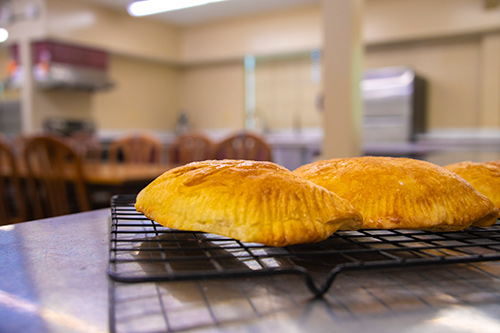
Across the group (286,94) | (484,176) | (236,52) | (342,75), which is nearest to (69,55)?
(236,52)

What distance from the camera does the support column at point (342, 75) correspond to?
Result: 2432mm

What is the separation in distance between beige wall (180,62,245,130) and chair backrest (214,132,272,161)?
183 inches

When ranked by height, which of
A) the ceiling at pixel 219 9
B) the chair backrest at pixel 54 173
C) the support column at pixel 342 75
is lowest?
the chair backrest at pixel 54 173

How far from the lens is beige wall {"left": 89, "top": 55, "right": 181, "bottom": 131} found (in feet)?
22.9

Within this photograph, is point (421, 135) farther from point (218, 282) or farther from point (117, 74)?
point (218, 282)

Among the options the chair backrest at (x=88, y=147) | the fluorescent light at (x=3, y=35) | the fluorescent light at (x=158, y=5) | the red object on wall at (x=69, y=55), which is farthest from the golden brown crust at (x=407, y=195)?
the fluorescent light at (x=3, y=35)

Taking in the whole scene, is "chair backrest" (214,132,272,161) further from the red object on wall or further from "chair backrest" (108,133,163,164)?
the red object on wall

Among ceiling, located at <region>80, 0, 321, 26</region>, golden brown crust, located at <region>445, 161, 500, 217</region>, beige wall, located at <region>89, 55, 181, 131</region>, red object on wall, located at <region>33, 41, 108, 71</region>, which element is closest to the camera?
golden brown crust, located at <region>445, 161, 500, 217</region>

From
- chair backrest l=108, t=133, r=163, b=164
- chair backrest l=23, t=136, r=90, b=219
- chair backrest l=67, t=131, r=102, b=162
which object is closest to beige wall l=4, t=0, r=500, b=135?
chair backrest l=67, t=131, r=102, b=162

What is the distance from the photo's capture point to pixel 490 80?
512cm

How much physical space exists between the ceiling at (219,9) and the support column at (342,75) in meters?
3.88

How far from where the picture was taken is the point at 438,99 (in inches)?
219

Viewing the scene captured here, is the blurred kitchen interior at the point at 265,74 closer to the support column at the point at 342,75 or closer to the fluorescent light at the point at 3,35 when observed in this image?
the fluorescent light at the point at 3,35

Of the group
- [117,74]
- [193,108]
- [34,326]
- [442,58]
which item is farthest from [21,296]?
[193,108]
